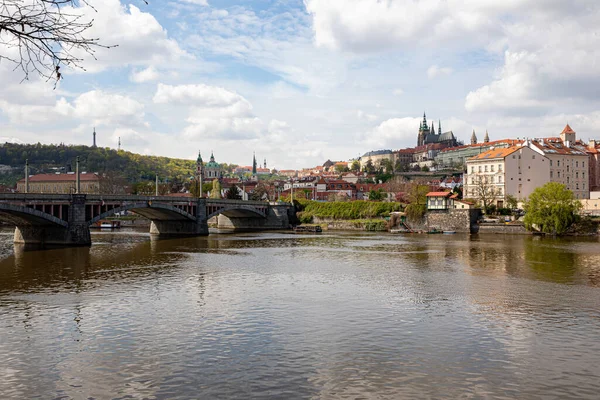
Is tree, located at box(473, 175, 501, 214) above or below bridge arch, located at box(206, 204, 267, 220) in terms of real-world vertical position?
above

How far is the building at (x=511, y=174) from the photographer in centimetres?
9562

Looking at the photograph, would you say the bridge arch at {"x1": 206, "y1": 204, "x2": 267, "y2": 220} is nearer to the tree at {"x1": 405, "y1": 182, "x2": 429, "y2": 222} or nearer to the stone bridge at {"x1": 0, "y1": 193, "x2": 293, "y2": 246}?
the stone bridge at {"x1": 0, "y1": 193, "x2": 293, "y2": 246}

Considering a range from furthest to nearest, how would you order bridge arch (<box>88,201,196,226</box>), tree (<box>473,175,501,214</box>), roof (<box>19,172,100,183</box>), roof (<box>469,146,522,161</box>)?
1. roof (<box>19,172,100,183</box>)
2. roof (<box>469,146,522,161</box>)
3. tree (<box>473,175,501,214</box>)
4. bridge arch (<box>88,201,196,226</box>)

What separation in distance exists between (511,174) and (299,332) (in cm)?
8669

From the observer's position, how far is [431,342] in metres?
18.5

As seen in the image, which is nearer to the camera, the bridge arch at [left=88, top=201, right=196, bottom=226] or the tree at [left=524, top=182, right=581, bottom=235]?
the bridge arch at [left=88, top=201, right=196, bottom=226]

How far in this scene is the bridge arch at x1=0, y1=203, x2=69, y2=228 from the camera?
48688mm

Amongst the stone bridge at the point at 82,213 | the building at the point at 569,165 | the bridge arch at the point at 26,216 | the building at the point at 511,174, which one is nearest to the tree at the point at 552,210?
the building at the point at 511,174

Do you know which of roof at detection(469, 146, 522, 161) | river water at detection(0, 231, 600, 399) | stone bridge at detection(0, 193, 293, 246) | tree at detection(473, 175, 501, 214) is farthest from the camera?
roof at detection(469, 146, 522, 161)

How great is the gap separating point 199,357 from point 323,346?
13.9ft

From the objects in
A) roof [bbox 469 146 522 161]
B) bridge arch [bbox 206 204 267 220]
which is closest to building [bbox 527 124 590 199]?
roof [bbox 469 146 522 161]

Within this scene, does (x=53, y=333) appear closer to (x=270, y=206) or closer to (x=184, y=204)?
(x=184, y=204)

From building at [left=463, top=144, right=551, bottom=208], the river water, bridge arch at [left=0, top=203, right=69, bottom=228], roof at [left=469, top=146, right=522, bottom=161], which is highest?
roof at [left=469, top=146, right=522, bottom=161]

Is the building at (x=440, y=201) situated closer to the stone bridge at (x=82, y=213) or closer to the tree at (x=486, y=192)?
the tree at (x=486, y=192)
